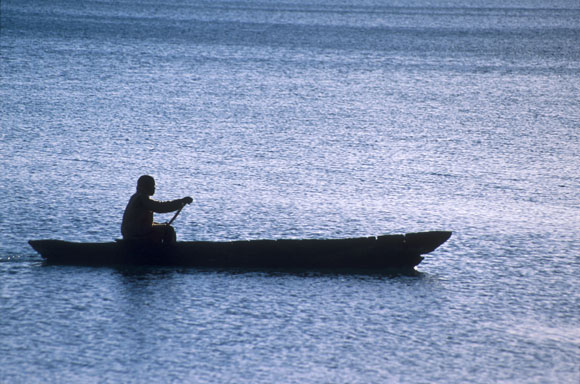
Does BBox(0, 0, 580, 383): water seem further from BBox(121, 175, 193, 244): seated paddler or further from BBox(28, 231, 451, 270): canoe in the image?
BBox(121, 175, 193, 244): seated paddler

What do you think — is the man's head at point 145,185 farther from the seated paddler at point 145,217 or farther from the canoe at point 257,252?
the canoe at point 257,252

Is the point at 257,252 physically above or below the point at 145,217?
below

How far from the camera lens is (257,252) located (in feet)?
47.6

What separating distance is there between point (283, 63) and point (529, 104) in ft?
43.3

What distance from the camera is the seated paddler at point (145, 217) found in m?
14.6

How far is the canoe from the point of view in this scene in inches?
570

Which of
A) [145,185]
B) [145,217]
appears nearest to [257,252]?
[145,217]

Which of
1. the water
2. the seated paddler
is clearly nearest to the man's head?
the seated paddler

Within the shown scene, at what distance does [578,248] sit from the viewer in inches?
634

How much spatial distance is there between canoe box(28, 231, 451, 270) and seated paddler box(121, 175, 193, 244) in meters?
0.21

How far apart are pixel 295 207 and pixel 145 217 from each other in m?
4.21

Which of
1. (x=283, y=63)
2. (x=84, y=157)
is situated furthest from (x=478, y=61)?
(x=84, y=157)

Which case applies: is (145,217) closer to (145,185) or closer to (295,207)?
(145,185)

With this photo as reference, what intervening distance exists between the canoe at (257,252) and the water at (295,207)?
19 centimetres
